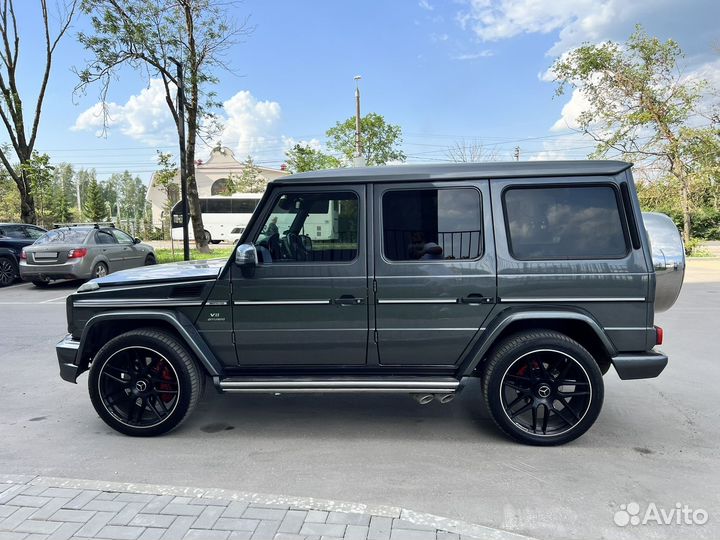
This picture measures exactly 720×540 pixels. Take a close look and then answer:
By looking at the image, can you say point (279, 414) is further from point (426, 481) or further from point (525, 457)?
point (525, 457)

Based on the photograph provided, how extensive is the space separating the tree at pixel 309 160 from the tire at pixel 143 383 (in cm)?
2994

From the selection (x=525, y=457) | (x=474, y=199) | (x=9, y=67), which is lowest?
(x=525, y=457)

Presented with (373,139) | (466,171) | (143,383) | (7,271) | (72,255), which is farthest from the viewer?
(373,139)

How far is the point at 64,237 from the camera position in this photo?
12344mm

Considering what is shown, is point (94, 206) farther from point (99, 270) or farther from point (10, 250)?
point (99, 270)

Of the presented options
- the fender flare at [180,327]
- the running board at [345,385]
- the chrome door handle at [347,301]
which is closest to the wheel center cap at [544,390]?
the running board at [345,385]

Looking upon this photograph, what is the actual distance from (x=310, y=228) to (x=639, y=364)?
259 cm

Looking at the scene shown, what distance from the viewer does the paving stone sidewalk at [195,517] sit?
2617 millimetres

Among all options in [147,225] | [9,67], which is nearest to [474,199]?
[9,67]

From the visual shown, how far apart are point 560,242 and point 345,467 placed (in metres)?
2.22

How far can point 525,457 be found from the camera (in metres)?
3.53

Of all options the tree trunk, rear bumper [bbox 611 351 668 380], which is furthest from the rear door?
rear bumper [bbox 611 351 668 380]
